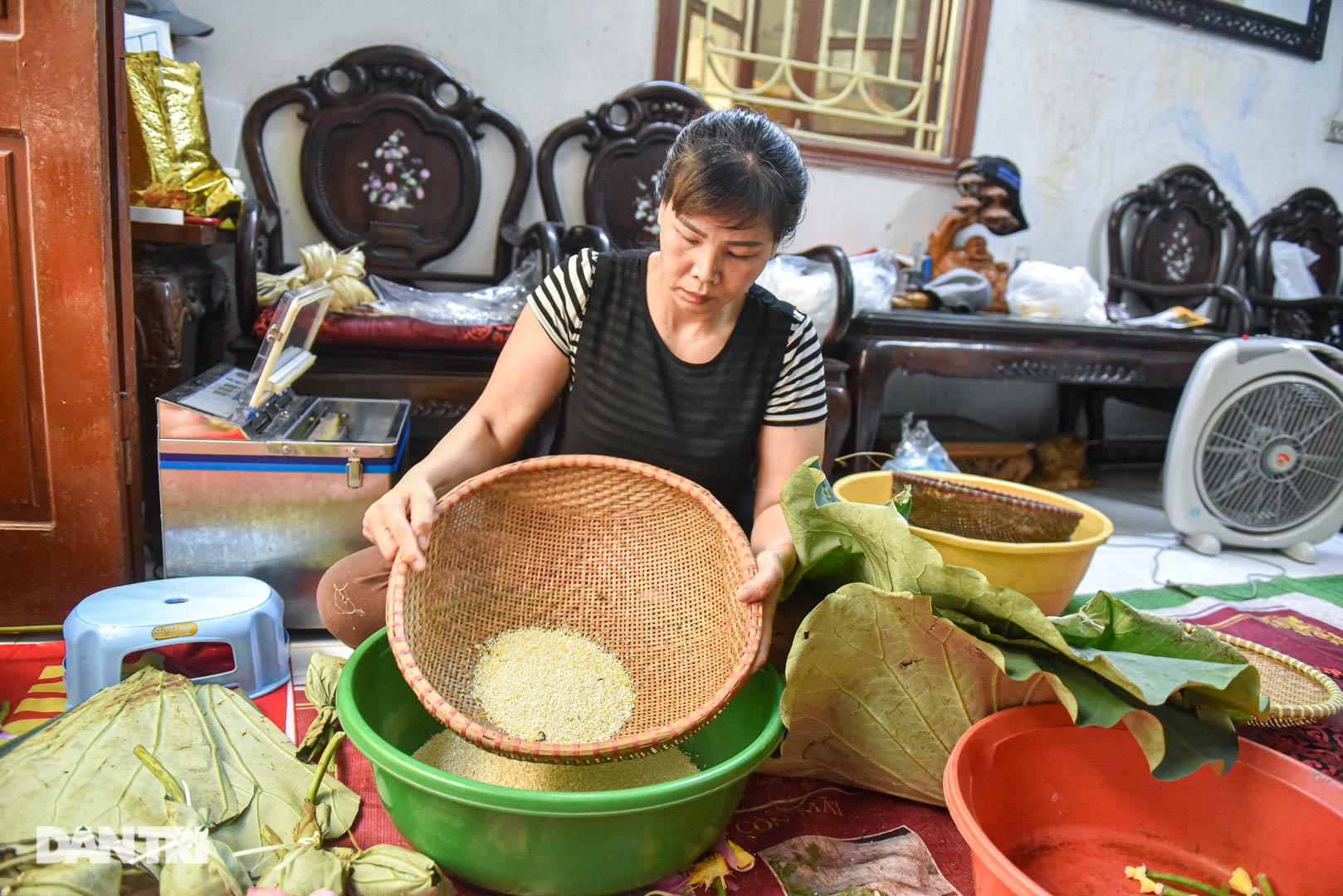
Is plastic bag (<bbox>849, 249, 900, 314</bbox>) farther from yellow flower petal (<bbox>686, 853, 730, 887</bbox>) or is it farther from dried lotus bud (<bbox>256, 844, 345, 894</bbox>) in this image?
dried lotus bud (<bbox>256, 844, 345, 894</bbox>)

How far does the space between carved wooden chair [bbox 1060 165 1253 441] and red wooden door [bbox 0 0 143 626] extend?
10.1 ft

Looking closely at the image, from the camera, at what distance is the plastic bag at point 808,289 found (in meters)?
2.21

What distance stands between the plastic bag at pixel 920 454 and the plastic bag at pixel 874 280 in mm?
369

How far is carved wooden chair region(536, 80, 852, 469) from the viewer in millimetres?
2580

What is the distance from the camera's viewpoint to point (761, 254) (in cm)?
114

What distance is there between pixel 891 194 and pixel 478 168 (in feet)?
4.70

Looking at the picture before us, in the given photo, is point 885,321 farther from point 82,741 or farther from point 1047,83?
point 82,741

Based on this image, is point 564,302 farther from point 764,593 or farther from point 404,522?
point 764,593

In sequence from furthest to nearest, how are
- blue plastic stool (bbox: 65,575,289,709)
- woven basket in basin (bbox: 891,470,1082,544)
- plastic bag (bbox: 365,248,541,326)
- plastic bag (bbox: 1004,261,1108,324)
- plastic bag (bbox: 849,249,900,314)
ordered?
plastic bag (bbox: 1004,261,1108,324)
plastic bag (bbox: 849,249,900,314)
plastic bag (bbox: 365,248,541,326)
woven basket in basin (bbox: 891,470,1082,544)
blue plastic stool (bbox: 65,575,289,709)

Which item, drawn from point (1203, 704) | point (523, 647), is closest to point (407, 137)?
point (523, 647)

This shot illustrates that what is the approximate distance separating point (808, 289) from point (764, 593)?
1.38 metres

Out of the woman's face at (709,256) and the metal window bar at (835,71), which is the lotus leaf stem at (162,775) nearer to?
the woman's face at (709,256)

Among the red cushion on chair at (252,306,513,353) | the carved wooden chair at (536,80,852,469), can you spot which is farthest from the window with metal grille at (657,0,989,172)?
the red cushion on chair at (252,306,513,353)

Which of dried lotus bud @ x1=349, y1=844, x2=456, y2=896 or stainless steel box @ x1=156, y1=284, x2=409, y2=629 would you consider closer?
dried lotus bud @ x1=349, y1=844, x2=456, y2=896
